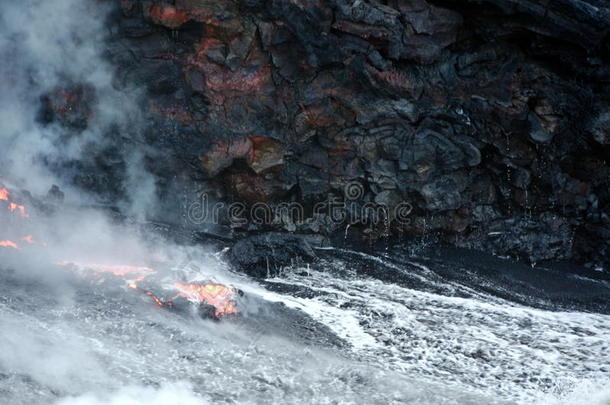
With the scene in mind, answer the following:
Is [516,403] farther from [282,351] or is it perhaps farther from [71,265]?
[71,265]

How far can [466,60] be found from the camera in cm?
1919

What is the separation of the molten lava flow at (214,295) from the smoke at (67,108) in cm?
604

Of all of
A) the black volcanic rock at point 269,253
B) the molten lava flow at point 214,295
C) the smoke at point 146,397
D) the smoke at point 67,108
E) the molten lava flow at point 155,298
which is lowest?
the smoke at point 146,397

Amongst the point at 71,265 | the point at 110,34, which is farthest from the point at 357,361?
the point at 110,34

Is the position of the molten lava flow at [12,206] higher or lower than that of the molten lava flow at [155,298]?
higher

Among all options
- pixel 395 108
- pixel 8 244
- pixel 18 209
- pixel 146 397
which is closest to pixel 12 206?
pixel 18 209

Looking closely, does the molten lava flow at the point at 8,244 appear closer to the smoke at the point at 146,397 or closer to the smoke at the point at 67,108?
the smoke at the point at 67,108

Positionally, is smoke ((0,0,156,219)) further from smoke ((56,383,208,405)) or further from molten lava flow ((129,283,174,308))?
smoke ((56,383,208,405))

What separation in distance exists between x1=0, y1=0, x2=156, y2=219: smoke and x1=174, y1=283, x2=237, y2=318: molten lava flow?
6.04m

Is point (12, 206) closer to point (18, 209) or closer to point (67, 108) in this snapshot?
point (18, 209)

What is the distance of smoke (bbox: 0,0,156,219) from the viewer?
1875cm

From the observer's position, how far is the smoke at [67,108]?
1875 cm

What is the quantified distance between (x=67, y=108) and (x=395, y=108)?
11464 mm

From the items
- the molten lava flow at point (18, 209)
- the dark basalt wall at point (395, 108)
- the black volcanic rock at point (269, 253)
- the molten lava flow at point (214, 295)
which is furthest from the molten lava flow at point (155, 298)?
the dark basalt wall at point (395, 108)
